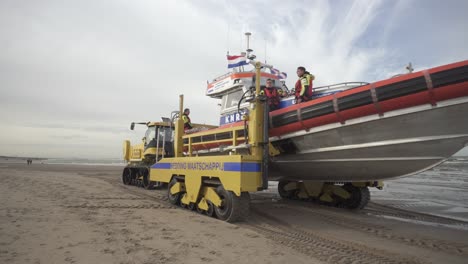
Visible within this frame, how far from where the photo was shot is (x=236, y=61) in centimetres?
871

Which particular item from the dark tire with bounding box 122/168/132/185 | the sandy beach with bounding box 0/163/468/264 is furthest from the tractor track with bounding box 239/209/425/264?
the dark tire with bounding box 122/168/132/185

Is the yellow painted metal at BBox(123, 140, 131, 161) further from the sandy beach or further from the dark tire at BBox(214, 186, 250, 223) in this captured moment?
the dark tire at BBox(214, 186, 250, 223)

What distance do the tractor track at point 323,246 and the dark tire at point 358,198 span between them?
2654 millimetres

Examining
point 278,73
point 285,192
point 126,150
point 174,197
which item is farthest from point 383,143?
point 126,150

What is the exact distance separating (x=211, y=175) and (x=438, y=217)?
5.38m

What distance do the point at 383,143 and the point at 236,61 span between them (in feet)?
16.4

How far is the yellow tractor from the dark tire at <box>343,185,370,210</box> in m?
6.79

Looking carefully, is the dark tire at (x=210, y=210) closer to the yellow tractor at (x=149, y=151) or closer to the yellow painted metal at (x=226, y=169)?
the yellow painted metal at (x=226, y=169)

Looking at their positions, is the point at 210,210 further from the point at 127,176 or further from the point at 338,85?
the point at 127,176

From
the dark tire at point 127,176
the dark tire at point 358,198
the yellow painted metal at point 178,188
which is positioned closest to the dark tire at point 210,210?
the yellow painted metal at point 178,188

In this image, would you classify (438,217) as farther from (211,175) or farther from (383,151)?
(211,175)

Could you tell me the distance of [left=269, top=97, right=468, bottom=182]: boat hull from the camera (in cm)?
439

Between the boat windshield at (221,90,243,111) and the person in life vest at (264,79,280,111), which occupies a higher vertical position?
the boat windshield at (221,90,243,111)

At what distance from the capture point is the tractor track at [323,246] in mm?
3826
